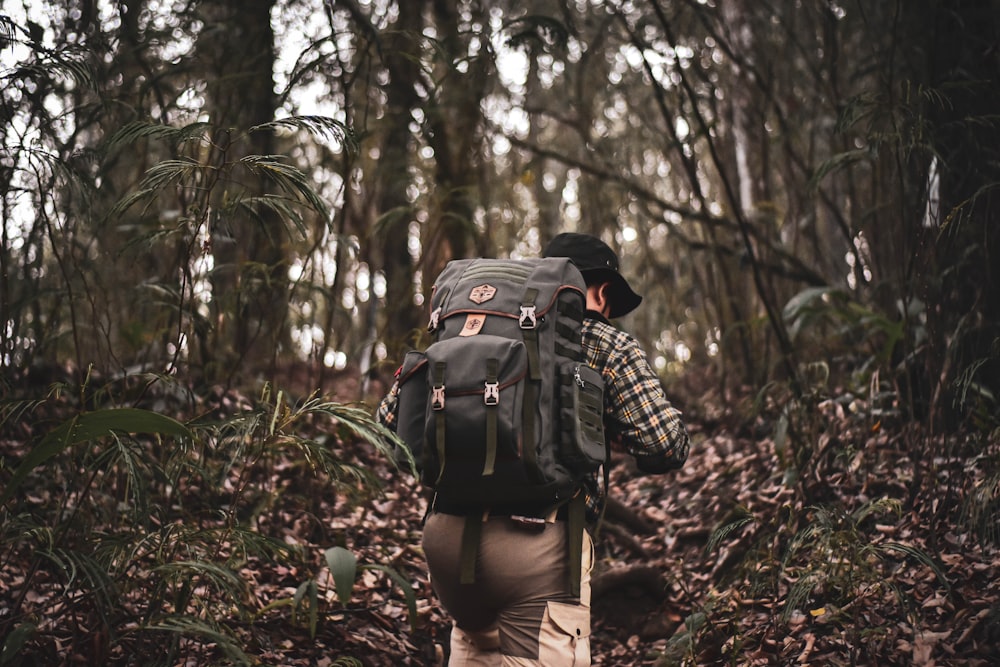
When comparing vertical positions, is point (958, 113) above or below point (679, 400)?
above

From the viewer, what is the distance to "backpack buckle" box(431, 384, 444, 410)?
256 cm

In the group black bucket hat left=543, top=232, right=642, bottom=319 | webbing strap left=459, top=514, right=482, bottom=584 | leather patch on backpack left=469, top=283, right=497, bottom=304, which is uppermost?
black bucket hat left=543, top=232, right=642, bottom=319

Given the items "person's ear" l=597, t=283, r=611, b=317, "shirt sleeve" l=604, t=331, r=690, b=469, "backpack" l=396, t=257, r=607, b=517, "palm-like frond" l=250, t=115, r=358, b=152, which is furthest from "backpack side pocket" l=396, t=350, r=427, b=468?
"palm-like frond" l=250, t=115, r=358, b=152

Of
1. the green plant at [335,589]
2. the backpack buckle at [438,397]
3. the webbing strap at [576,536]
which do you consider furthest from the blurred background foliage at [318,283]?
the webbing strap at [576,536]

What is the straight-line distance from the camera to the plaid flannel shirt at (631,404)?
2.79 metres

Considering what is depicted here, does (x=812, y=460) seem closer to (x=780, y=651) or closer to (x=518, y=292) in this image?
(x=780, y=651)

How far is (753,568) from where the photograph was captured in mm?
4035

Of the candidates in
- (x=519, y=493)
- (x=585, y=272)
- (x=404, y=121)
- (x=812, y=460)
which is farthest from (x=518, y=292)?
(x=404, y=121)

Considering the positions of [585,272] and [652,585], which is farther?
[652,585]

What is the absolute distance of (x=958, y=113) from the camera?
480 cm

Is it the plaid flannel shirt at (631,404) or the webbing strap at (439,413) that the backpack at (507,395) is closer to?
the webbing strap at (439,413)

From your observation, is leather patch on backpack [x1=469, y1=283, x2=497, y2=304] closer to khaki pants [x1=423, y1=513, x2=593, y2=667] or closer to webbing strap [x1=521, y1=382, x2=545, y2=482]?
webbing strap [x1=521, y1=382, x2=545, y2=482]

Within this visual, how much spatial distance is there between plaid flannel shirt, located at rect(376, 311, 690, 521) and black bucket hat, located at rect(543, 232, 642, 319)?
0.21 metres

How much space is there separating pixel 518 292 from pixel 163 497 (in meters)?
2.66
